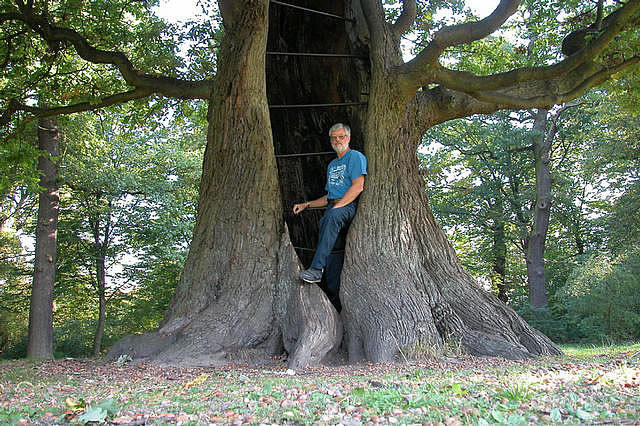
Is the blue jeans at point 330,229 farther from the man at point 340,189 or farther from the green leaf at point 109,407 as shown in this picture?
the green leaf at point 109,407

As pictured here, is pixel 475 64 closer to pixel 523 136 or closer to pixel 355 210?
pixel 355 210

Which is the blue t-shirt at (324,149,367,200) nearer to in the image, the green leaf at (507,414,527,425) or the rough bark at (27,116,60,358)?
the green leaf at (507,414,527,425)

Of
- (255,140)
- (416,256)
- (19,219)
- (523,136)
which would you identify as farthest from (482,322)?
(19,219)

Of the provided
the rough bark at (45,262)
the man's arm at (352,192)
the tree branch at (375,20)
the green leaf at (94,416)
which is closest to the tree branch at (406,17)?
the tree branch at (375,20)

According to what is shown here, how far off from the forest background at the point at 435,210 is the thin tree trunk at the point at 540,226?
40cm

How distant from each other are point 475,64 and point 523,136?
29.3 feet

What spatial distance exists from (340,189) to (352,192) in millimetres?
196

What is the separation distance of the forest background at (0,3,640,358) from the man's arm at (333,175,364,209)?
6.24 meters

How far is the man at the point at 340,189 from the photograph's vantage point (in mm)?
6082

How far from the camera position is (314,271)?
588 centimetres

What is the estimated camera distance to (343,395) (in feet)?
10.6

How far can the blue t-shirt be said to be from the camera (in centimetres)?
634

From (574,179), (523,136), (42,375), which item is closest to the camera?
(42,375)

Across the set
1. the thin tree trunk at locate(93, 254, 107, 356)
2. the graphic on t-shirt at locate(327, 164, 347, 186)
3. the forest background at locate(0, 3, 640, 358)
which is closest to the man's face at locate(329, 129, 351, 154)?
the graphic on t-shirt at locate(327, 164, 347, 186)
